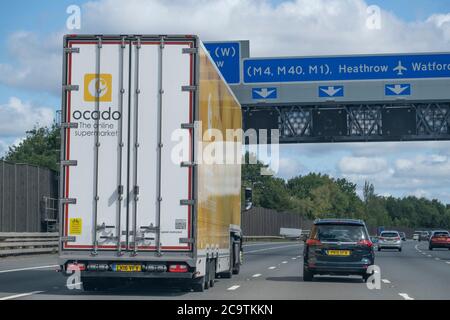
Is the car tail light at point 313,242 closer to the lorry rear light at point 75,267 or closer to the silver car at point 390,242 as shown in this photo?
the lorry rear light at point 75,267

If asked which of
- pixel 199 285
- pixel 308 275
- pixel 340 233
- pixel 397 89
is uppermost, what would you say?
pixel 397 89

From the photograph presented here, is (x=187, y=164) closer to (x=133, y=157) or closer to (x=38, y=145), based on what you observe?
(x=133, y=157)

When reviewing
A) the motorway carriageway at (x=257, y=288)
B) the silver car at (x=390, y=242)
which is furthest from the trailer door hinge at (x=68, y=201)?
the silver car at (x=390, y=242)

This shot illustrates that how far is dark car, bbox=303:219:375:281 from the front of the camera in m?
21.9

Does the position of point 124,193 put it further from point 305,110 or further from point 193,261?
point 305,110

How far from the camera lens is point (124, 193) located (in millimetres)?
16188

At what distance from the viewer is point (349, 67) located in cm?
4141

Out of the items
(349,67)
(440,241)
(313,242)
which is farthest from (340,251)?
(440,241)

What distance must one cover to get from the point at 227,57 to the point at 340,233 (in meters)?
19.4

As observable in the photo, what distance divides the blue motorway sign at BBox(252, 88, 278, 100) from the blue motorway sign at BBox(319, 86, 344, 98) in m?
2.08

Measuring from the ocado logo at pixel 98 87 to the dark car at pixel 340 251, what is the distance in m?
7.84
